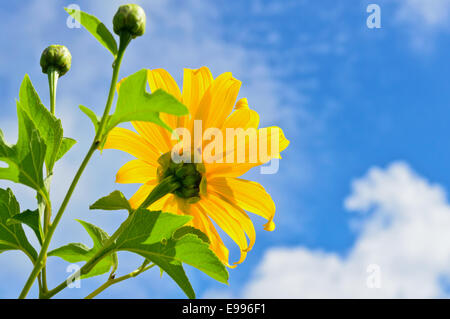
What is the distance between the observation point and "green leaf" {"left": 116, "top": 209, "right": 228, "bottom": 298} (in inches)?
38.1

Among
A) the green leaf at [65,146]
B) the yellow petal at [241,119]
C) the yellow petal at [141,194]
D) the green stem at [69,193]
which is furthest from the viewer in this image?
the yellow petal at [141,194]

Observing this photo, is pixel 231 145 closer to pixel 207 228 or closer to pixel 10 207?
pixel 207 228

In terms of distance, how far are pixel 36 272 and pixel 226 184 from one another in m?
0.51

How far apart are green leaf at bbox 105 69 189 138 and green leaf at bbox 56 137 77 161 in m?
0.19

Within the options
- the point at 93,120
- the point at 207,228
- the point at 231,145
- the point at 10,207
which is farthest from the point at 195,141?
the point at 10,207

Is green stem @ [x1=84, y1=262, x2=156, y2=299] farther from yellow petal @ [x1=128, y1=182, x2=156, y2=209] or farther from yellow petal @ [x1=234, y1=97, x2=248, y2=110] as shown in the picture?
yellow petal @ [x1=234, y1=97, x2=248, y2=110]

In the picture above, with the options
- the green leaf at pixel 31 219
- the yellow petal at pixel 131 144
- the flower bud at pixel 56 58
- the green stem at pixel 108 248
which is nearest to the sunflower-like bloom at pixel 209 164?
the yellow petal at pixel 131 144

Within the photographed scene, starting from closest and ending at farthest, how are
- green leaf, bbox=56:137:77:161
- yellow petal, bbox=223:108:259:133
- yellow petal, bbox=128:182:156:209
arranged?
green leaf, bbox=56:137:77:161, yellow petal, bbox=223:108:259:133, yellow petal, bbox=128:182:156:209

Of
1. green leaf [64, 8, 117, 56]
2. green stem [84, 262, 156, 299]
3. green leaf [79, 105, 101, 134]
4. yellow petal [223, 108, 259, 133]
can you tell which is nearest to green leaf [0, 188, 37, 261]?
green stem [84, 262, 156, 299]

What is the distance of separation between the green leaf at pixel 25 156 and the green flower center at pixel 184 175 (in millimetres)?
348

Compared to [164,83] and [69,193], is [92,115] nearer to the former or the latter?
[69,193]

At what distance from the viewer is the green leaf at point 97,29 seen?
96 centimetres

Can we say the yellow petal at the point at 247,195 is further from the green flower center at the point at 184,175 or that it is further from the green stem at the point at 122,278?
the green stem at the point at 122,278

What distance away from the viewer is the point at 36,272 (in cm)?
87
